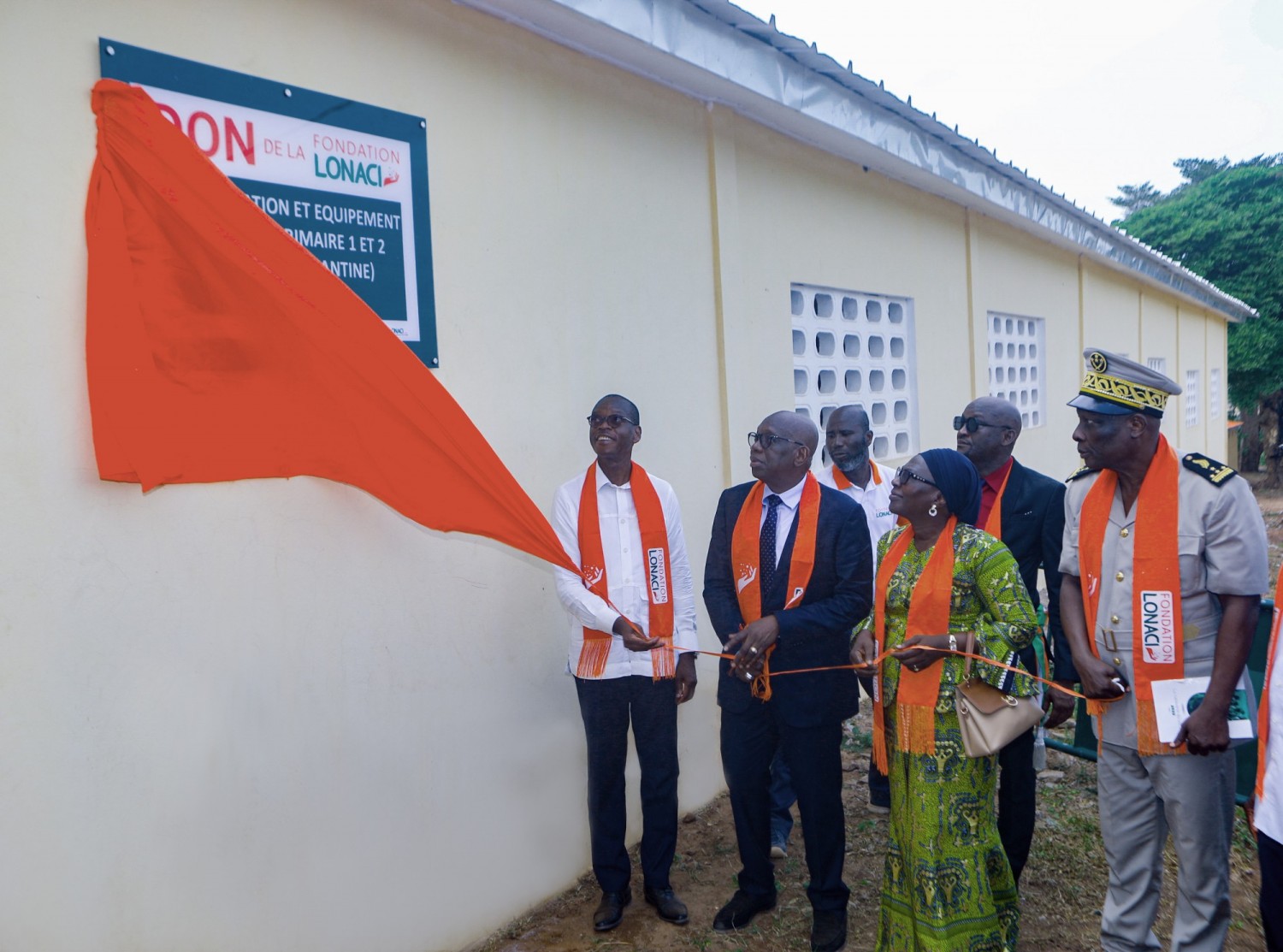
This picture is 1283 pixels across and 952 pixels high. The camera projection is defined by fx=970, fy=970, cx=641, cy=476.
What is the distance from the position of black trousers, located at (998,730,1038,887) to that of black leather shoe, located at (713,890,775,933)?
930 mm

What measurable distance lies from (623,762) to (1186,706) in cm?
192

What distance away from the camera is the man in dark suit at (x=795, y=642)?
3465mm

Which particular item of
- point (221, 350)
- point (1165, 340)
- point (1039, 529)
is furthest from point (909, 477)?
point (1165, 340)

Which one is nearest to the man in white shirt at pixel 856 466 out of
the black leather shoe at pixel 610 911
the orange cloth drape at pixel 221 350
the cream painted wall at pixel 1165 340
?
the black leather shoe at pixel 610 911

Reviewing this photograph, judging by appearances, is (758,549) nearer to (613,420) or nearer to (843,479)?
(613,420)

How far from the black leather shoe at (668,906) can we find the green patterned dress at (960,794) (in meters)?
0.89

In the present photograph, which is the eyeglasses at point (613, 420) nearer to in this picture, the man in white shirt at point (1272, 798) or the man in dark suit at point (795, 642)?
the man in dark suit at point (795, 642)

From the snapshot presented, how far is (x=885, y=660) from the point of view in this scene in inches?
127

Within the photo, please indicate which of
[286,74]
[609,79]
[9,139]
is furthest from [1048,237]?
[9,139]

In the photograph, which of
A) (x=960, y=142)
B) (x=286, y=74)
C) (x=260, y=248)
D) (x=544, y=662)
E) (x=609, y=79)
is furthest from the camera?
(x=960, y=142)

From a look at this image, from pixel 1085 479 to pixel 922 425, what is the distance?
4001 millimetres

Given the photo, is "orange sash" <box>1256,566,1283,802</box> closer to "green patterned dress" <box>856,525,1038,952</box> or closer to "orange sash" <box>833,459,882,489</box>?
"green patterned dress" <box>856,525,1038,952</box>

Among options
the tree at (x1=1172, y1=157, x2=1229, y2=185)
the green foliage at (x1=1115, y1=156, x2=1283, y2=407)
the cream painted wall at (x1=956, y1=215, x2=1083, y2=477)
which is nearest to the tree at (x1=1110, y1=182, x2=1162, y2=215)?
the tree at (x1=1172, y1=157, x2=1229, y2=185)

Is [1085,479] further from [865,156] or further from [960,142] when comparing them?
[960,142]
